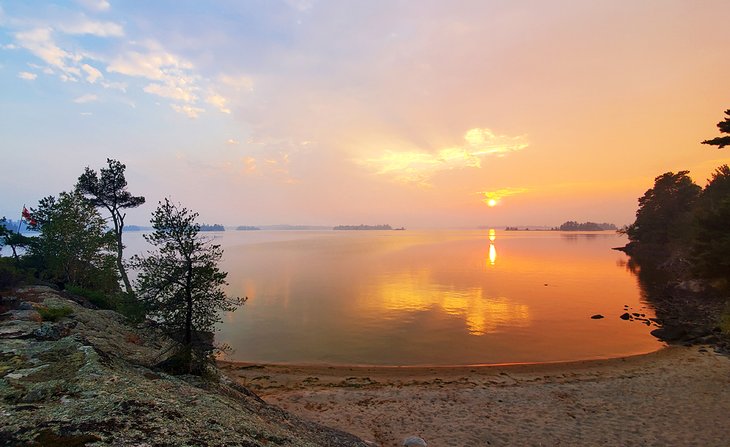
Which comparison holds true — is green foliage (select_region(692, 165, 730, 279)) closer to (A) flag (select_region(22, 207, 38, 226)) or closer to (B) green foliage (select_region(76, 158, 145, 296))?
(B) green foliage (select_region(76, 158, 145, 296))

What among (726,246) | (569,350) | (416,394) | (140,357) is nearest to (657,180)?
(726,246)

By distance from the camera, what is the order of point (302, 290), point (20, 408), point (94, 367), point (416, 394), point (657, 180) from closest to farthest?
point (20, 408), point (94, 367), point (416, 394), point (302, 290), point (657, 180)

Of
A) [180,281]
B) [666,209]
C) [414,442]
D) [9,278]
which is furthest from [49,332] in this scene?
[666,209]

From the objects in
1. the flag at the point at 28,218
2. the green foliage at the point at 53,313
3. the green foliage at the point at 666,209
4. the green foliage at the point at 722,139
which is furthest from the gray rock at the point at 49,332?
the green foliage at the point at 666,209

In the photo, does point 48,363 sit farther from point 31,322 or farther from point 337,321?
point 337,321

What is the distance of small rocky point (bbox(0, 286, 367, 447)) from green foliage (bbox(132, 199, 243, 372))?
53.1 inches

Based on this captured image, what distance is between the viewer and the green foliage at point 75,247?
35.8 metres

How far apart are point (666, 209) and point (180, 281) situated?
131172mm

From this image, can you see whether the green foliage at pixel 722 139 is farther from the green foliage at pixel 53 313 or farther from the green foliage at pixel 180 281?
the green foliage at pixel 53 313

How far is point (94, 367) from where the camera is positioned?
11914mm

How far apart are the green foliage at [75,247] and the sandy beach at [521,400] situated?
21.4 m

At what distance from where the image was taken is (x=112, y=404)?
9.78 m

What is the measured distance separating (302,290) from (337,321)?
80.4 feet

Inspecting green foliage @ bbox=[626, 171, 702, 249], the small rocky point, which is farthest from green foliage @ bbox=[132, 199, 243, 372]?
green foliage @ bbox=[626, 171, 702, 249]
